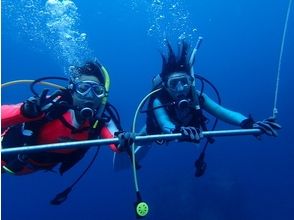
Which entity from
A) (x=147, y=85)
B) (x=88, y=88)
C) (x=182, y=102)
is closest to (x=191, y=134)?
(x=182, y=102)

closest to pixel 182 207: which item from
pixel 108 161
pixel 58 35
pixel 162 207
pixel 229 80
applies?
pixel 162 207

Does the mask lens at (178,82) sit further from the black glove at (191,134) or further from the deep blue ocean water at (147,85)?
the black glove at (191,134)

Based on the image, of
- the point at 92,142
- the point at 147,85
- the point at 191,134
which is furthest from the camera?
the point at 147,85

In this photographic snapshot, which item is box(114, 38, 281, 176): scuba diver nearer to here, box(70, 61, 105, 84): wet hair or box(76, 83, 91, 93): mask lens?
box(70, 61, 105, 84): wet hair

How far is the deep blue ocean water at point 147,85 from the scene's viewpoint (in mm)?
14555

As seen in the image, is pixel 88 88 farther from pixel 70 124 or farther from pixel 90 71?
pixel 70 124

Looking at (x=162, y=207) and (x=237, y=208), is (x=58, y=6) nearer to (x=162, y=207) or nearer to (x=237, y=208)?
(x=162, y=207)

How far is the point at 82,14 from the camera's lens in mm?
37500

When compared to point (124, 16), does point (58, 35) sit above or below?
below

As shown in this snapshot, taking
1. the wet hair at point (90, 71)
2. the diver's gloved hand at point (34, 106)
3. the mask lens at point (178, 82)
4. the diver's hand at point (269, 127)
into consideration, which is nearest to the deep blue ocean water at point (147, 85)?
the mask lens at point (178, 82)

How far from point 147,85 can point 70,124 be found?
34523mm

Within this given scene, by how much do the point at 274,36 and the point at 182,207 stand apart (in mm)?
29249

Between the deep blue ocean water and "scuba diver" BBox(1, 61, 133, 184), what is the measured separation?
2.42 metres

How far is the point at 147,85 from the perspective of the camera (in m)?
38.8
